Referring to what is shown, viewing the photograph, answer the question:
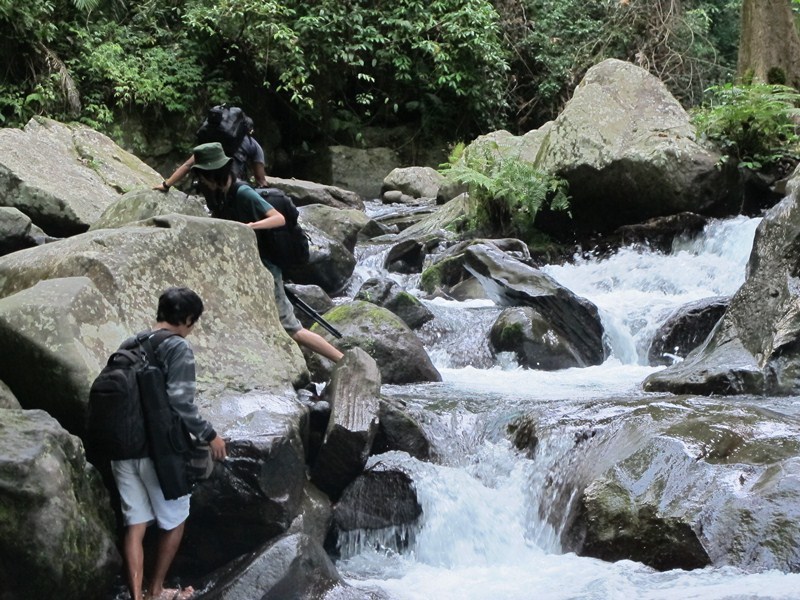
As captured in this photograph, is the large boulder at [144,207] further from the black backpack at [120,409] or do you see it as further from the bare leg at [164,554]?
the bare leg at [164,554]

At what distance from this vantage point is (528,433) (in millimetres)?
6047

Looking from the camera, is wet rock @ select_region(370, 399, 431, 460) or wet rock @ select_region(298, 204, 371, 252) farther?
wet rock @ select_region(298, 204, 371, 252)

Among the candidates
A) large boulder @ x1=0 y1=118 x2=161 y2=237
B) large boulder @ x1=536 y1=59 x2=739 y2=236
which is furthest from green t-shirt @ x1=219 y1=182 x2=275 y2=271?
large boulder @ x1=536 y1=59 x2=739 y2=236

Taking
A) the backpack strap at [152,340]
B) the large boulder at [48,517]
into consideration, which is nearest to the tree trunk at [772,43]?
the backpack strap at [152,340]

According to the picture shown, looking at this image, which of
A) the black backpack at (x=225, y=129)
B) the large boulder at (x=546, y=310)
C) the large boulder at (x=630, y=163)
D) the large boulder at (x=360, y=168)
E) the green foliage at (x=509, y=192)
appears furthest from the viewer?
the large boulder at (x=360, y=168)

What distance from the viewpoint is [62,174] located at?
33.2ft

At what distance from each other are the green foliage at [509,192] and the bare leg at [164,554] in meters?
9.05

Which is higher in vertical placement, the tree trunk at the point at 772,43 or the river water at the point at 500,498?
the tree trunk at the point at 772,43

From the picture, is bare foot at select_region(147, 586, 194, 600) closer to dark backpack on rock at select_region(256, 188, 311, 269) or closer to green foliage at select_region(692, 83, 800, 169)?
dark backpack on rock at select_region(256, 188, 311, 269)

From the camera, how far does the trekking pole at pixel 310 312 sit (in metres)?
6.88

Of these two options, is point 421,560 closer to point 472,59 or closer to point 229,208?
point 229,208

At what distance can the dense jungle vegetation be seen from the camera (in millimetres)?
17000

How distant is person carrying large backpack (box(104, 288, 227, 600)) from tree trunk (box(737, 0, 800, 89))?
1343 cm

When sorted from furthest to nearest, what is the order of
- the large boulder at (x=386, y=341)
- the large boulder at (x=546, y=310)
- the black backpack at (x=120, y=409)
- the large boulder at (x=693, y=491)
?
the large boulder at (x=546, y=310) < the large boulder at (x=386, y=341) < the large boulder at (x=693, y=491) < the black backpack at (x=120, y=409)
